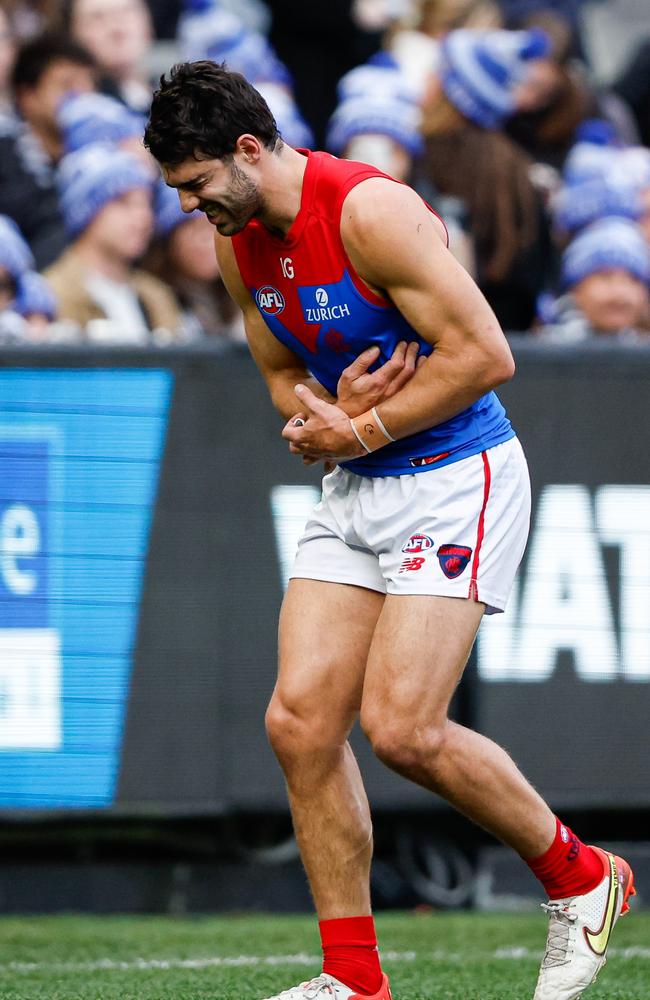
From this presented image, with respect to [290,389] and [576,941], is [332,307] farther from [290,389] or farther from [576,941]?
[576,941]

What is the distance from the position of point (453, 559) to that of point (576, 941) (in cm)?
102

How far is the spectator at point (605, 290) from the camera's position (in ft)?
24.9

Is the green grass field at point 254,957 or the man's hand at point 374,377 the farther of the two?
the green grass field at point 254,957

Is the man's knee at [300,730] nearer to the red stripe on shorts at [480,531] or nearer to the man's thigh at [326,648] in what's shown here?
the man's thigh at [326,648]

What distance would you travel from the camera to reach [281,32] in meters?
9.48

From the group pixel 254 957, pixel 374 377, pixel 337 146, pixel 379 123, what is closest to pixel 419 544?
pixel 374 377

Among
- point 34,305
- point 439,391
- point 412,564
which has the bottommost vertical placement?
point 412,564

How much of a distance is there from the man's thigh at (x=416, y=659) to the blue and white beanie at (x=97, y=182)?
4.09m

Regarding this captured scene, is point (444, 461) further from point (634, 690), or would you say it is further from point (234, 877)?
point (234, 877)

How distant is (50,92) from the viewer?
805 centimetres

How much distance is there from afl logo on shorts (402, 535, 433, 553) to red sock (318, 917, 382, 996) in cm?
93

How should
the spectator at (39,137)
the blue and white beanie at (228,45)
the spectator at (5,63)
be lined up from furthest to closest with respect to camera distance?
the blue and white beanie at (228,45) → the spectator at (5,63) → the spectator at (39,137)

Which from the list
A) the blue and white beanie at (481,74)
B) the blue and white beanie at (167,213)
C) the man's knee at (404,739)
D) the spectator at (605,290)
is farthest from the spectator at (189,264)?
the man's knee at (404,739)

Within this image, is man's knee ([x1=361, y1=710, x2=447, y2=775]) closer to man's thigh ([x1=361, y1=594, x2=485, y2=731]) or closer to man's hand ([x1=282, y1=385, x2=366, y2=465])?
man's thigh ([x1=361, y1=594, x2=485, y2=731])
